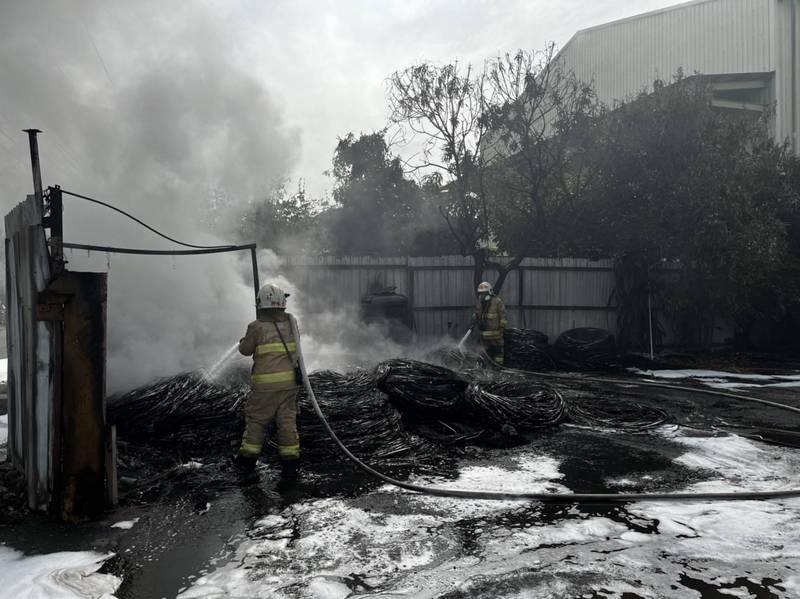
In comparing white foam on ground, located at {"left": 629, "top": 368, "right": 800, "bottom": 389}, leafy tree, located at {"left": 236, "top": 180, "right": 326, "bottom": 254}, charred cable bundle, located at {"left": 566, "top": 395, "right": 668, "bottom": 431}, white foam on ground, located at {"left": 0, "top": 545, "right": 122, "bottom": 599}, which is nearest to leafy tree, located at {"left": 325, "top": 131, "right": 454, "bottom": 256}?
leafy tree, located at {"left": 236, "top": 180, "right": 326, "bottom": 254}

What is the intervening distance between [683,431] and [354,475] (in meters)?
3.85

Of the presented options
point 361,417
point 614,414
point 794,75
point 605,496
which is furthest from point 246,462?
point 794,75

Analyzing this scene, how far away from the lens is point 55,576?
3.02m

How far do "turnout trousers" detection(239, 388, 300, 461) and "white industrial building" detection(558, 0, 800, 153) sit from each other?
18318 millimetres

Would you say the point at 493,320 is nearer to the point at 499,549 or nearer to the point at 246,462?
the point at 246,462

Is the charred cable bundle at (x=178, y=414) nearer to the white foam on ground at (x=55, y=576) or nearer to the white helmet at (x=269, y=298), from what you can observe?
the white helmet at (x=269, y=298)

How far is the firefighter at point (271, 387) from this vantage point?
15.8ft

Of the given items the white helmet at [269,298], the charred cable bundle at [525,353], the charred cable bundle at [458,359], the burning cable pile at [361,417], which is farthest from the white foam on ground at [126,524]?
the charred cable bundle at [525,353]

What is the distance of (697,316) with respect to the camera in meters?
14.8

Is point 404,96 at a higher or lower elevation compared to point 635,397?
higher

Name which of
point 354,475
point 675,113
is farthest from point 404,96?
point 354,475

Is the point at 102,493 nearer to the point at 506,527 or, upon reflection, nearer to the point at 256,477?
the point at 256,477

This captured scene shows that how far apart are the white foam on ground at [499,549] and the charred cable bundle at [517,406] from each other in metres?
1.81

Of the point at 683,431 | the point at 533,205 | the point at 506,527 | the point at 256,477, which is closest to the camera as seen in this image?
the point at 506,527
